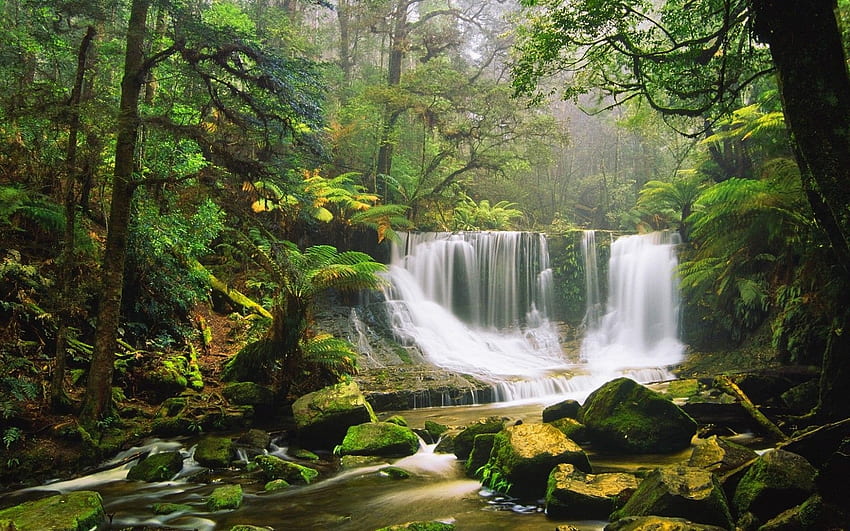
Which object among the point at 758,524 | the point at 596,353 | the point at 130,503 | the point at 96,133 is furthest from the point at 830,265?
the point at 96,133

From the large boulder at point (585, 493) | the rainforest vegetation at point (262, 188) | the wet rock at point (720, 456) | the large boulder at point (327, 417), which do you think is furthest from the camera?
the large boulder at point (327, 417)

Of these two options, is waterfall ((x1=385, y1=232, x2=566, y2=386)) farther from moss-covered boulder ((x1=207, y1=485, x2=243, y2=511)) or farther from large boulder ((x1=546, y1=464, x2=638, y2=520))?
large boulder ((x1=546, y1=464, x2=638, y2=520))

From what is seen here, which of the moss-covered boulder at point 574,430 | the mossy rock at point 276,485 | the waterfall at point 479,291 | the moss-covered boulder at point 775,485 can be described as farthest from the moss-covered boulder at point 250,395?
the moss-covered boulder at point 775,485

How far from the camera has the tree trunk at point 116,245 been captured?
225 inches

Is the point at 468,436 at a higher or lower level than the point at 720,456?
lower

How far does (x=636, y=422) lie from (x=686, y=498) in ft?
9.05

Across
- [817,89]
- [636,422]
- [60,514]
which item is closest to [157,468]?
[60,514]

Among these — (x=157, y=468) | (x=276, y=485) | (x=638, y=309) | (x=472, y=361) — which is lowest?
(x=472, y=361)

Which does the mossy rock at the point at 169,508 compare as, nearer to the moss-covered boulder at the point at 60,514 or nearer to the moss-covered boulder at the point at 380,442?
the moss-covered boulder at the point at 60,514

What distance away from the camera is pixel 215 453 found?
597cm

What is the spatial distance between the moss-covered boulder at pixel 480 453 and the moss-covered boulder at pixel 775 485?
2507 mm

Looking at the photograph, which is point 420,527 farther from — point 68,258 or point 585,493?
point 68,258

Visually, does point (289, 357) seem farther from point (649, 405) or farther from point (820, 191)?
point (820, 191)

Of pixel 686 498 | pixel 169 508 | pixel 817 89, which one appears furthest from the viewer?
pixel 169 508
